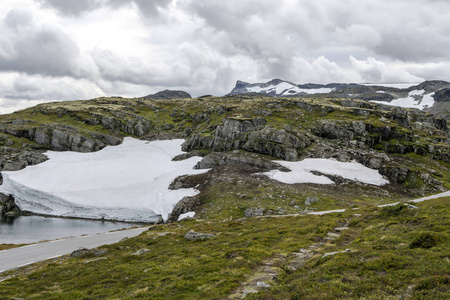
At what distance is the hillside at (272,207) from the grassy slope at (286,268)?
106 mm

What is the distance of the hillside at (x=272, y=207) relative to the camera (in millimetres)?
15508

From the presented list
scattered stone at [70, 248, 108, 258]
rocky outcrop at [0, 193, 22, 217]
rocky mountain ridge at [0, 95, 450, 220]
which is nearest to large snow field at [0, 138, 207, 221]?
rocky outcrop at [0, 193, 22, 217]

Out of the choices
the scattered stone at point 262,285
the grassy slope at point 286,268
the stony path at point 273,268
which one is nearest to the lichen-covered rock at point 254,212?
the grassy slope at point 286,268

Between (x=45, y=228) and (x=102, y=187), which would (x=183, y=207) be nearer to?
(x=102, y=187)

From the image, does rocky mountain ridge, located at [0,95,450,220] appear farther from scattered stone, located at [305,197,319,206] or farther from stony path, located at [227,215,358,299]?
stony path, located at [227,215,358,299]

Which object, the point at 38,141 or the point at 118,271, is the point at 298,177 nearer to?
the point at 118,271

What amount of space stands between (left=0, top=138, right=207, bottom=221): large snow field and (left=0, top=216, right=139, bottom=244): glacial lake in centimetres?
375

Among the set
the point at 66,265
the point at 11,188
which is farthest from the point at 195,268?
the point at 11,188

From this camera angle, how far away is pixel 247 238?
3008 cm

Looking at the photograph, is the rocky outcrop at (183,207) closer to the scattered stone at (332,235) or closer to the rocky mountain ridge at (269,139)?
the rocky mountain ridge at (269,139)

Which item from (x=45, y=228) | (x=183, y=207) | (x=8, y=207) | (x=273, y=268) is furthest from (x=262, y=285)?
(x=8, y=207)

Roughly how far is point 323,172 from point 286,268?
224ft

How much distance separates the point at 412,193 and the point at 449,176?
2300 centimetres

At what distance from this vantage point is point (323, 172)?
81.2 metres
